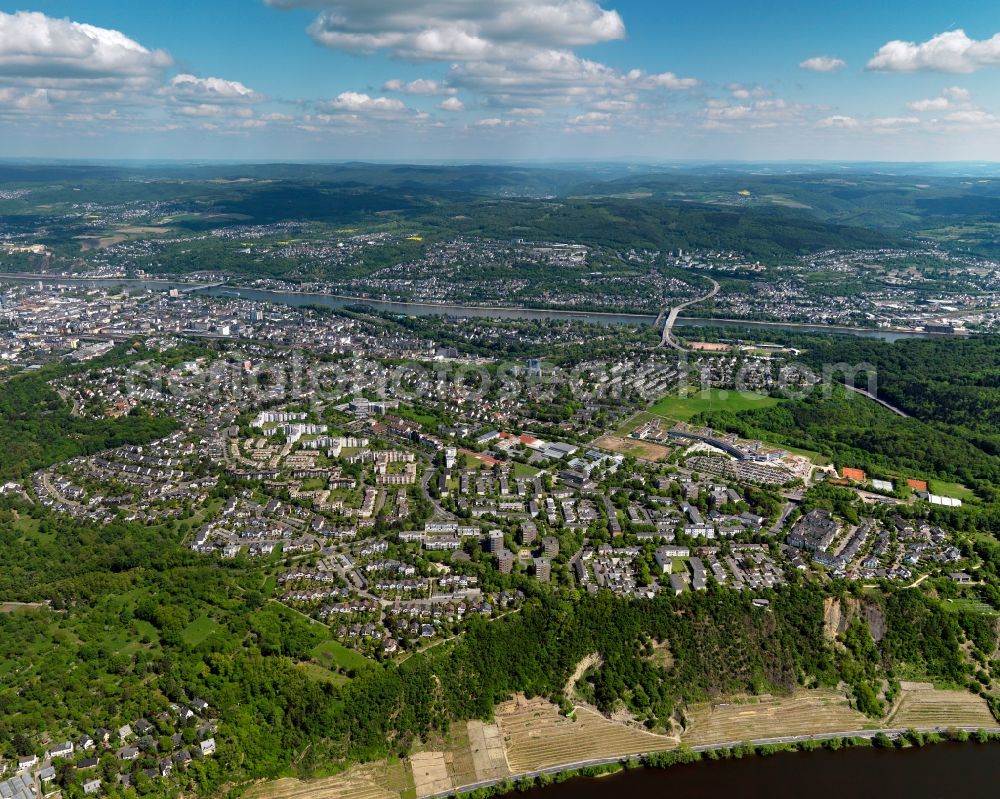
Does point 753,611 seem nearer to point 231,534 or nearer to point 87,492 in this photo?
point 231,534

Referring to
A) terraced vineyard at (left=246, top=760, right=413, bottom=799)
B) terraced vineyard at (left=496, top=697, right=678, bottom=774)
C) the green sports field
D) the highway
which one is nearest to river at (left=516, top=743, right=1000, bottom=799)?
terraced vineyard at (left=496, top=697, right=678, bottom=774)

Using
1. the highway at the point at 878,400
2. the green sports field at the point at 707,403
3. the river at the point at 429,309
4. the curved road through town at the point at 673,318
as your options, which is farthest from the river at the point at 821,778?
the river at the point at 429,309

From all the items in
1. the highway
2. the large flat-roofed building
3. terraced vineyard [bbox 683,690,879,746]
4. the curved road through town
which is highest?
the curved road through town

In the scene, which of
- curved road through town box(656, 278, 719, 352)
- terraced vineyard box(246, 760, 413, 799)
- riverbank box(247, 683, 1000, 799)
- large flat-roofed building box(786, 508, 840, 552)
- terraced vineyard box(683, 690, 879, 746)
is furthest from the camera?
curved road through town box(656, 278, 719, 352)

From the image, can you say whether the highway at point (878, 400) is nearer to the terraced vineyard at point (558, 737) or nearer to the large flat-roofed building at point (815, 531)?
the large flat-roofed building at point (815, 531)

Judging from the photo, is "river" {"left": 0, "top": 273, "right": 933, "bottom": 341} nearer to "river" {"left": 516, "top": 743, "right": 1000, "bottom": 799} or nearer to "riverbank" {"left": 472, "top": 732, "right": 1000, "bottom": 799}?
"riverbank" {"left": 472, "top": 732, "right": 1000, "bottom": 799}

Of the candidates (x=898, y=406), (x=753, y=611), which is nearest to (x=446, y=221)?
(x=898, y=406)

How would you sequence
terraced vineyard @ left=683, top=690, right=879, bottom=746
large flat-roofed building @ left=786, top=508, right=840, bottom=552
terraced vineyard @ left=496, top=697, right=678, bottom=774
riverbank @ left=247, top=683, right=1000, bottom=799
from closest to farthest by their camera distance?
riverbank @ left=247, top=683, right=1000, bottom=799 → terraced vineyard @ left=496, top=697, right=678, bottom=774 → terraced vineyard @ left=683, top=690, right=879, bottom=746 → large flat-roofed building @ left=786, top=508, right=840, bottom=552
